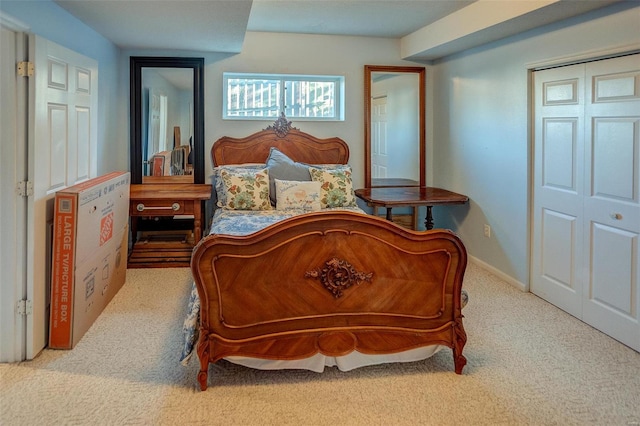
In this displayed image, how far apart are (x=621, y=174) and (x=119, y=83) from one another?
440cm

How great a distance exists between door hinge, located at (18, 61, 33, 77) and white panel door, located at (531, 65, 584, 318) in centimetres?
337

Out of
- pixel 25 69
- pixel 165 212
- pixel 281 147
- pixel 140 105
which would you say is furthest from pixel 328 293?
pixel 140 105

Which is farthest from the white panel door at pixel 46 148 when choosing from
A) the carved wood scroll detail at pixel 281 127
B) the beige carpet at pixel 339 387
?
the carved wood scroll detail at pixel 281 127

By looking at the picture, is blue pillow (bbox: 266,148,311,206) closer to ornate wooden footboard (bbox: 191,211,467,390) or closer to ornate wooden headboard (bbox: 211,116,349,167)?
ornate wooden headboard (bbox: 211,116,349,167)

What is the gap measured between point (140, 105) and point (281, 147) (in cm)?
147

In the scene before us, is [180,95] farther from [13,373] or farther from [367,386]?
[367,386]

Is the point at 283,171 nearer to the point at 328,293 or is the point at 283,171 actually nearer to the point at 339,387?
the point at 328,293

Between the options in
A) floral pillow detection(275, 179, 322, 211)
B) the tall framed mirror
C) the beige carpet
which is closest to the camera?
the beige carpet

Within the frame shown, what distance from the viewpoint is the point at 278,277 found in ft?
7.83

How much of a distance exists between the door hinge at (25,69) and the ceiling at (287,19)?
0.81 metres

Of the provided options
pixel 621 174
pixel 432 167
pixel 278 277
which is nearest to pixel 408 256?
pixel 278 277

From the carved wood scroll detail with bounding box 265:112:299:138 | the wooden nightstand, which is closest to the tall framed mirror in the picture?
the carved wood scroll detail with bounding box 265:112:299:138

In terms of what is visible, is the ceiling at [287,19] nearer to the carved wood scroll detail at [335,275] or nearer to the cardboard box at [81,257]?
the cardboard box at [81,257]

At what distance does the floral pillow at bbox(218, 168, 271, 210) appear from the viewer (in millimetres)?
4297
